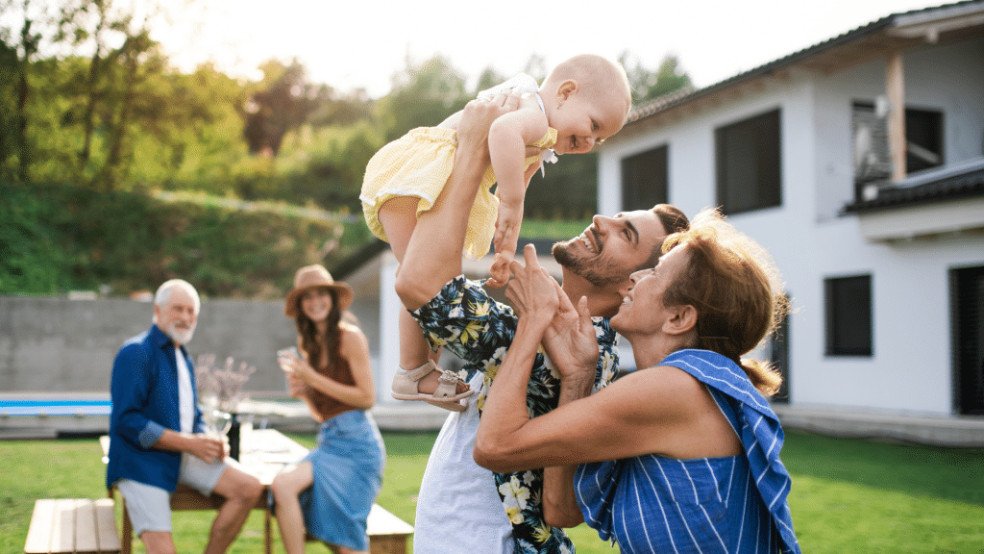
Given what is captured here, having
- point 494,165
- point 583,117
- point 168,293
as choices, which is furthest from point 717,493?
point 168,293

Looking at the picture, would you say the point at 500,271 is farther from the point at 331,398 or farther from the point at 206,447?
the point at 331,398

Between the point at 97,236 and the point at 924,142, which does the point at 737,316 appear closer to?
the point at 924,142

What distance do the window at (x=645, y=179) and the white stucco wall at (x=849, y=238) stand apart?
144 centimetres

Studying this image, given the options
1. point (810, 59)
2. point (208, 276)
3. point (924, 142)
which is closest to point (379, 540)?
point (810, 59)

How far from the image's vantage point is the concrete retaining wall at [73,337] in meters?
20.7

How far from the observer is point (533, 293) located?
7.52ft

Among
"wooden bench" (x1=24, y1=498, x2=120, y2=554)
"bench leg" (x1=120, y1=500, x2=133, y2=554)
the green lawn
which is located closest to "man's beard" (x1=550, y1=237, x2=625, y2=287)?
"wooden bench" (x1=24, y1=498, x2=120, y2=554)

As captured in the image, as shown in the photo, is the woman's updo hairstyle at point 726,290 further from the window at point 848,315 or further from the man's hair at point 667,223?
the window at point 848,315

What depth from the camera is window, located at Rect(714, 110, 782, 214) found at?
59.0 feet

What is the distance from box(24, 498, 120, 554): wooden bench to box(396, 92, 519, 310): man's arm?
359cm

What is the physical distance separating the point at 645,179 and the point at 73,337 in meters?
12.8

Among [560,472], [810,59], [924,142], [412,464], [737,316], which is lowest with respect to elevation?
[412,464]

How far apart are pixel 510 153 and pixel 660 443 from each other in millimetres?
792

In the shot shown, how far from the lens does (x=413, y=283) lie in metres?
2.21
